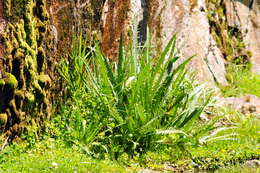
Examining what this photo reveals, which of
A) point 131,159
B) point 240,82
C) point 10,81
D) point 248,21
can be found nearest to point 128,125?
point 131,159

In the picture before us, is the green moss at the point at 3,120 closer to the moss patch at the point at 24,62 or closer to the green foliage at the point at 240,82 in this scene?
the moss patch at the point at 24,62

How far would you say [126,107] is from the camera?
699cm

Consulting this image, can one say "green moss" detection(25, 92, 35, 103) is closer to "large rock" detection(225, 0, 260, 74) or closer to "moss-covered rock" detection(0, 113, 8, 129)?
"moss-covered rock" detection(0, 113, 8, 129)

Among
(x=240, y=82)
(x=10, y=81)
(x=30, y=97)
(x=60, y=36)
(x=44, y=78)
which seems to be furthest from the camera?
(x=240, y=82)

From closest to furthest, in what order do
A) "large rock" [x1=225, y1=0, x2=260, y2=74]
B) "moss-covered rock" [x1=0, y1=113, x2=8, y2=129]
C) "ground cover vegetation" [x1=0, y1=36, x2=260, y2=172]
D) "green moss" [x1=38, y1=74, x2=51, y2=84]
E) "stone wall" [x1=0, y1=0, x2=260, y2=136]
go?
"moss-covered rock" [x1=0, y1=113, x2=8, y2=129]
"stone wall" [x1=0, y1=0, x2=260, y2=136]
"ground cover vegetation" [x1=0, y1=36, x2=260, y2=172]
"green moss" [x1=38, y1=74, x2=51, y2=84]
"large rock" [x1=225, y1=0, x2=260, y2=74]

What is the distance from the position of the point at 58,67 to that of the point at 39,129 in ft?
3.49

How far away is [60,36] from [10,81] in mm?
1558

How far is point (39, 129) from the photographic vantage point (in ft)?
22.0

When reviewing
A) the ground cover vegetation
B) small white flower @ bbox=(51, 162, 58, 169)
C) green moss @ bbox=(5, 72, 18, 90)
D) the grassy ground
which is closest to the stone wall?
green moss @ bbox=(5, 72, 18, 90)

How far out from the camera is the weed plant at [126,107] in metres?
6.77

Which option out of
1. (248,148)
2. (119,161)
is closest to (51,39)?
(119,161)

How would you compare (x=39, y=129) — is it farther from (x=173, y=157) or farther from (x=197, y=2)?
(x=197, y=2)

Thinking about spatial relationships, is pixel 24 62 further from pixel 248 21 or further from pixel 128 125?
pixel 248 21

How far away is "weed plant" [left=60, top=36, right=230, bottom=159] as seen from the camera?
6.77m
